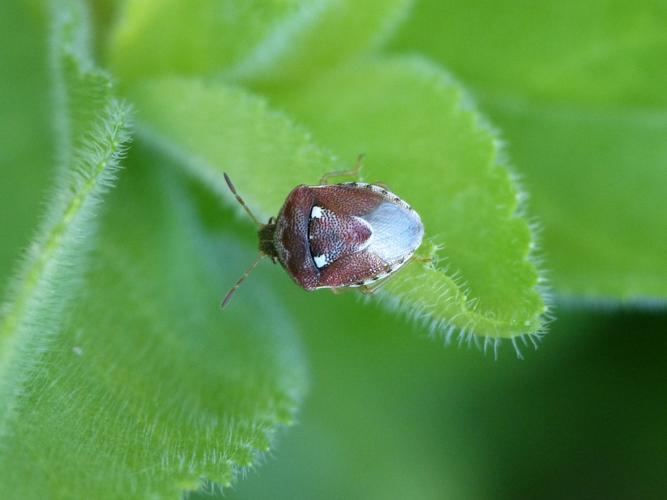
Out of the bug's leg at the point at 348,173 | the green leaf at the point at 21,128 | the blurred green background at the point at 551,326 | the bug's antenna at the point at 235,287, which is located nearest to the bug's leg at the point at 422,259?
the bug's leg at the point at 348,173

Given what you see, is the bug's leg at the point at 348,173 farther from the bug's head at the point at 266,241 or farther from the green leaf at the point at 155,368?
the green leaf at the point at 155,368

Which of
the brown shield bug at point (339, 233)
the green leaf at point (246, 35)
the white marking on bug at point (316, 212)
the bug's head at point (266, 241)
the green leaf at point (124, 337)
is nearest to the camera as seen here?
the green leaf at point (124, 337)

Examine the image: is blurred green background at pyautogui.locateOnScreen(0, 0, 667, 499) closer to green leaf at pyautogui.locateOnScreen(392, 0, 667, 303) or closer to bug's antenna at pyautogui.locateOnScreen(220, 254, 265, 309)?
green leaf at pyautogui.locateOnScreen(392, 0, 667, 303)

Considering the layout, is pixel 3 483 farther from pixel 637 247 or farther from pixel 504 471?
pixel 504 471

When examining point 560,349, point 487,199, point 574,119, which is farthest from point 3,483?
point 560,349

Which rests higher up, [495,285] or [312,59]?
[312,59]

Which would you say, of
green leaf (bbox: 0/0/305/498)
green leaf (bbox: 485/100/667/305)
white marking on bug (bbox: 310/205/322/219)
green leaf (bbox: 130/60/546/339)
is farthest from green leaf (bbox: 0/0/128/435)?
green leaf (bbox: 485/100/667/305)
